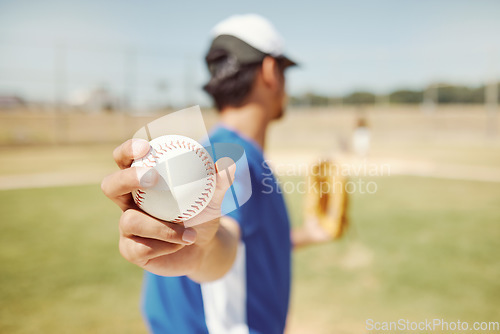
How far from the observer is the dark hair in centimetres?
162

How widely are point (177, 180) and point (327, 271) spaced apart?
3384mm

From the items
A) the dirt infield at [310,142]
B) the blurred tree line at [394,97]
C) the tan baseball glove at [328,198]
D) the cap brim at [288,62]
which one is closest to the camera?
the cap brim at [288,62]

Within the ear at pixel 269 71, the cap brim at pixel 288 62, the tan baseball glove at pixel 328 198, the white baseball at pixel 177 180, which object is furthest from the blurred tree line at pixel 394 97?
the white baseball at pixel 177 180

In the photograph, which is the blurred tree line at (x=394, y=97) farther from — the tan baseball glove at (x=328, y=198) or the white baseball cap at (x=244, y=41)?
the white baseball cap at (x=244, y=41)

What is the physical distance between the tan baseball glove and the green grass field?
2.80ft

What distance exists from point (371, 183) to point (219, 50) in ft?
26.7

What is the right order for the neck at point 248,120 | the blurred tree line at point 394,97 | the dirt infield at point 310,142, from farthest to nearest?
the blurred tree line at point 394,97, the dirt infield at point 310,142, the neck at point 248,120

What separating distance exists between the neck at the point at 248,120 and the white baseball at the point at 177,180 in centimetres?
74

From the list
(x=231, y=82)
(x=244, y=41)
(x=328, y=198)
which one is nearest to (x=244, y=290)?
(x=231, y=82)

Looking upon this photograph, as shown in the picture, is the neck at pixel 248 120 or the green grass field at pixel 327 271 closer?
the neck at pixel 248 120

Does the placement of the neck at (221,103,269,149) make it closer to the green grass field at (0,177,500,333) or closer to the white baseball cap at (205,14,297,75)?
the white baseball cap at (205,14,297,75)

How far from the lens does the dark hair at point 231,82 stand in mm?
1623

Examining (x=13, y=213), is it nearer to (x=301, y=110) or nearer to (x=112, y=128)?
(x=112, y=128)

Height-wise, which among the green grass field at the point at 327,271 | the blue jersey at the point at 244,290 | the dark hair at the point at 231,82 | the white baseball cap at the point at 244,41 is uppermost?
the white baseball cap at the point at 244,41
